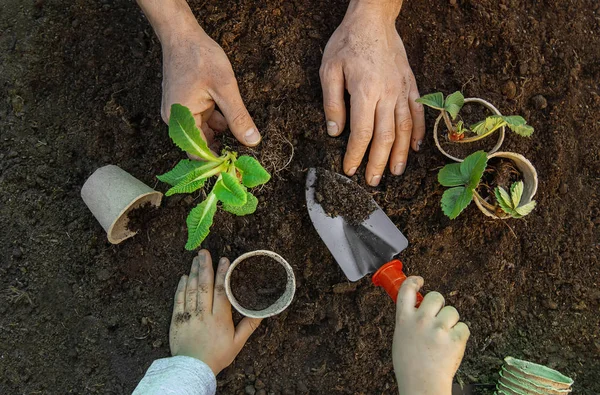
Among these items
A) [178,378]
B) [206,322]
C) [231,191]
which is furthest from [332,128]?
[178,378]

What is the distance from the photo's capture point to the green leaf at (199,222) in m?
1.60

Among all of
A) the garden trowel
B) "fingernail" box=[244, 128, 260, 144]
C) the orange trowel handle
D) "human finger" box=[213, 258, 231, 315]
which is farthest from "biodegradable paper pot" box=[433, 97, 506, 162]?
"human finger" box=[213, 258, 231, 315]

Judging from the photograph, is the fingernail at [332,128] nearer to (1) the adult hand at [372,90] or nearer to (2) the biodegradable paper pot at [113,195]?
(1) the adult hand at [372,90]

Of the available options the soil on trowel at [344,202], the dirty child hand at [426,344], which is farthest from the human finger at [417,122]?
the dirty child hand at [426,344]

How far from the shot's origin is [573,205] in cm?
201

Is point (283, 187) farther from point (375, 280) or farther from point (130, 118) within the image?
point (130, 118)

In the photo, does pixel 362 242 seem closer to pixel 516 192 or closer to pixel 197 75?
pixel 516 192

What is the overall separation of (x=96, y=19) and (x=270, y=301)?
1.34 meters

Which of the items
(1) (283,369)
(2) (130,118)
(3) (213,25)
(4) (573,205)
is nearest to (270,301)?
(1) (283,369)

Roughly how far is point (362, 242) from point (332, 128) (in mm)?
401

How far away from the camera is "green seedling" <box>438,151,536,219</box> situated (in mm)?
1707

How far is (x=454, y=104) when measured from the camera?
173cm

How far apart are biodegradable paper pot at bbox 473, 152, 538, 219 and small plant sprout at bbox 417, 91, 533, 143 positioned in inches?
3.3

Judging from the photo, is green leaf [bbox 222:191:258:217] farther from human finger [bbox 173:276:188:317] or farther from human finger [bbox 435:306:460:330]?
human finger [bbox 435:306:460:330]
